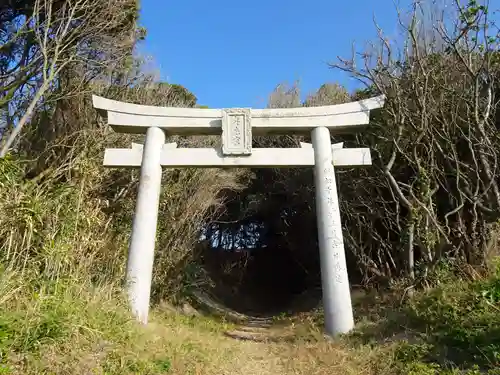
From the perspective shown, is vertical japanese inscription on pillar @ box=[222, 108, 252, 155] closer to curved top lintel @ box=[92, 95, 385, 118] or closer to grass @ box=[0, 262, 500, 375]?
curved top lintel @ box=[92, 95, 385, 118]

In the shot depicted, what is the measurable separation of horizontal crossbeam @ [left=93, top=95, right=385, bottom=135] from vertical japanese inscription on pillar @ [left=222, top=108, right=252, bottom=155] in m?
0.11

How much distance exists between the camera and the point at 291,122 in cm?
631

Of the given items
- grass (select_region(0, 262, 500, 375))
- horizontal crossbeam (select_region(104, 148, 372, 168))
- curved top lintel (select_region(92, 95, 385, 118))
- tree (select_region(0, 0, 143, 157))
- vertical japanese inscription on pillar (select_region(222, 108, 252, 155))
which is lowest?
grass (select_region(0, 262, 500, 375))

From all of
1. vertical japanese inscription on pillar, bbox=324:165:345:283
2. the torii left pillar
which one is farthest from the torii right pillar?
the torii left pillar

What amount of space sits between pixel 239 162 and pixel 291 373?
305 cm

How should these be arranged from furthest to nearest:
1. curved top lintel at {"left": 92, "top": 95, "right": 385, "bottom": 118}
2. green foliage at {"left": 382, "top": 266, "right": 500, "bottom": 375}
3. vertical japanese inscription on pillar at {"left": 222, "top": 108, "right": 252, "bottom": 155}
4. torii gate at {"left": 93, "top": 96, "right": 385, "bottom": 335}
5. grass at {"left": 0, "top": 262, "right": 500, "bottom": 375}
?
curved top lintel at {"left": 92, "top": 95, "right": 385, "bottom": 118} → vertical japanese inscription on pillar at {"left": 222, "top": 108, "right": 252, "bottom": 155} → torii gate at {"left": 93, "top": 96, "right": 385, "bottom": 335} → green foliage at {"left": 382, "top": 266, "right": 500, "bottom": 375} → grass at {"left": 0, "top": 262, "right": 500, "bottom": 375}

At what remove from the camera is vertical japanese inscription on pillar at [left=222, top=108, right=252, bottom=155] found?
20.0ft

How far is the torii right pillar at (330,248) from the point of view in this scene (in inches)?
218

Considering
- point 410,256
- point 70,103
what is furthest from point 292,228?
point 70,103

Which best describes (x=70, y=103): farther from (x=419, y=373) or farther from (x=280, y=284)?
(x=280, y=284)

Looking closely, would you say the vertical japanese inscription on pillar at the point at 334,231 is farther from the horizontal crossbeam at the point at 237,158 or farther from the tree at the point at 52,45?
the tree at the point at 52,45

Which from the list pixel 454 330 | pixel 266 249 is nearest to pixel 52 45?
pixel 454 330

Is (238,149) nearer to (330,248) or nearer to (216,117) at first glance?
(216,117)

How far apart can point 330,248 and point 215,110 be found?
2799mm
